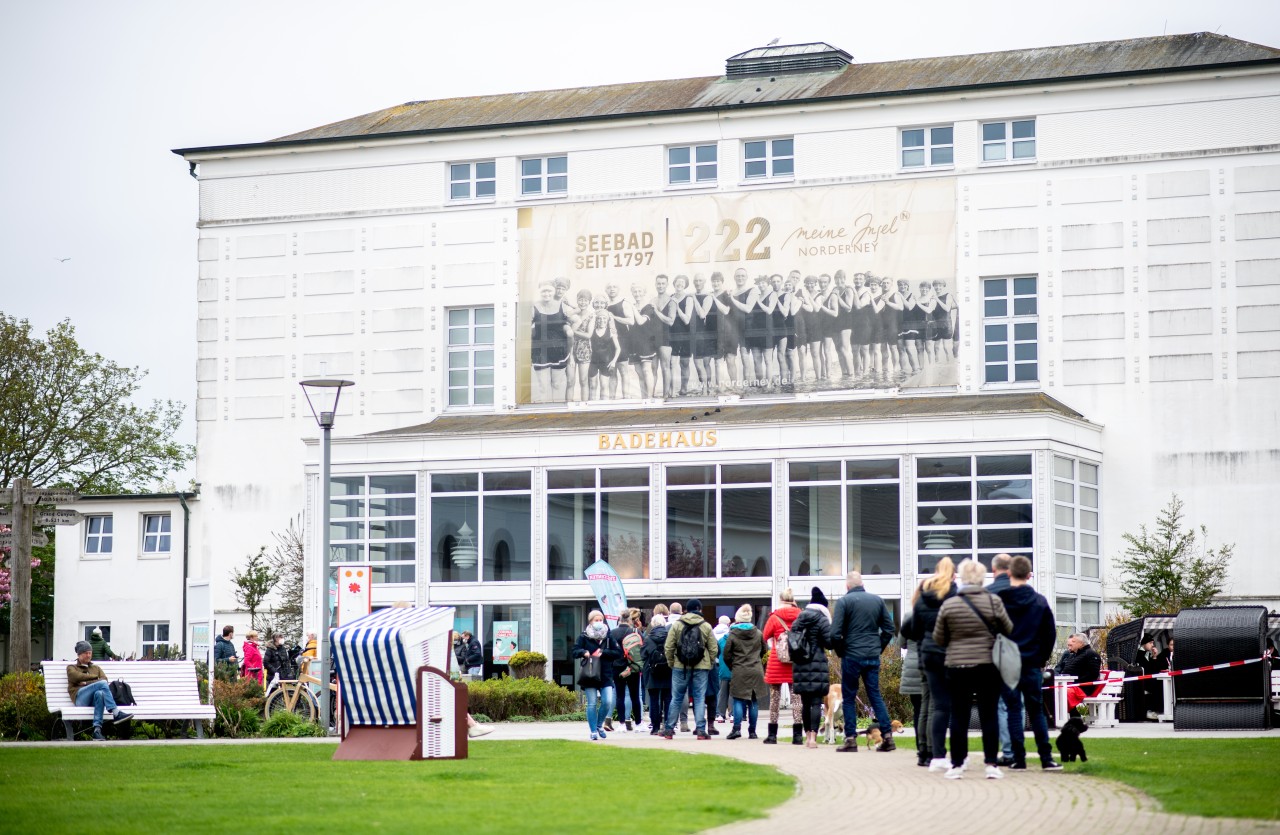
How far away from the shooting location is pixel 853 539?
125 ft

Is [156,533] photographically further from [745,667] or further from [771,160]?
[745,667]

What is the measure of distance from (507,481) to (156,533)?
12.2m

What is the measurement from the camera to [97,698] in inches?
931

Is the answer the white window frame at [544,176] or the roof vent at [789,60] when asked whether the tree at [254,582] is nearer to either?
the white window frame at [544,176]

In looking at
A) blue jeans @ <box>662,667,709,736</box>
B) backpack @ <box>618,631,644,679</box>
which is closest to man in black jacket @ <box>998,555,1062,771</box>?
blue jeans @ <box>662,667,709,736</box>

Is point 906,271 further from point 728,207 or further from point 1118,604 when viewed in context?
point 1118,604

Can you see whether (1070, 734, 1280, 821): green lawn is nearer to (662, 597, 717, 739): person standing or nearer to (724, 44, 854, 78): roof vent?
(662, 597, 717, 739): person standing

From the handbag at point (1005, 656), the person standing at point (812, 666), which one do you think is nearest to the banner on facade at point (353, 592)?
the person standing at point (812, 666)

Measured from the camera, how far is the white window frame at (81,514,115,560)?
47750 millimetres

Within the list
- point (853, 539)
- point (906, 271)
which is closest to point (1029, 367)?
point (906, 271)

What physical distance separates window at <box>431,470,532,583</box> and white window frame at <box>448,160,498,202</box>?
872 cm

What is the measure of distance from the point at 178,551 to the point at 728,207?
16.8 metres

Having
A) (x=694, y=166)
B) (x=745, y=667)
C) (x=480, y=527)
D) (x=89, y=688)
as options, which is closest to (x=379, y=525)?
(x=480, y=527)

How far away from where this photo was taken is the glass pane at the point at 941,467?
123 ft
